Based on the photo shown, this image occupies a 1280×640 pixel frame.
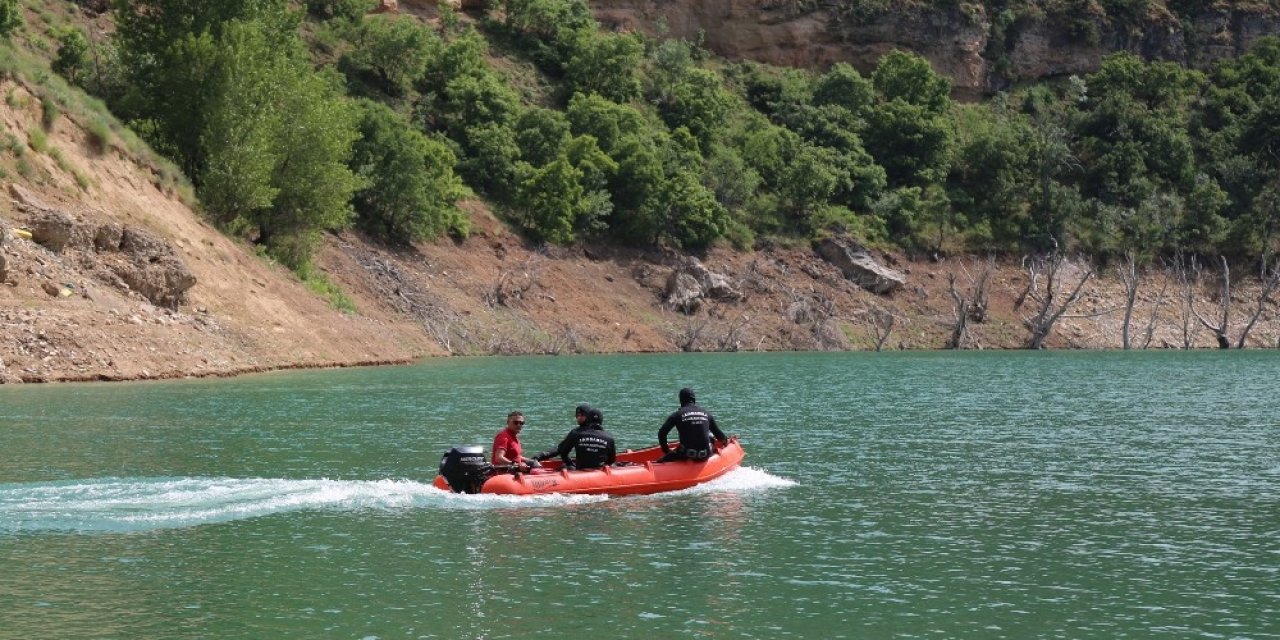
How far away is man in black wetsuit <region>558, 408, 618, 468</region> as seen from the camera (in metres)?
24.4

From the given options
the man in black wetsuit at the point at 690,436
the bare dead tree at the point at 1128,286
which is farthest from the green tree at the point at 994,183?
the man in black wetsuit at the point at 690,436

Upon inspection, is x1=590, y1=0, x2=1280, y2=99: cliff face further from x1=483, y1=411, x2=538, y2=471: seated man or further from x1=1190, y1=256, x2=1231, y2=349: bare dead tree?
x1=483, y1=411, x2=538, y2=471: seated man

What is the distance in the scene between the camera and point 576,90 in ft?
337

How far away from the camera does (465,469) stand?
22.9 meters

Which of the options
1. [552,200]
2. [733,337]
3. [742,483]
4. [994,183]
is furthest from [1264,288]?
[742,483]

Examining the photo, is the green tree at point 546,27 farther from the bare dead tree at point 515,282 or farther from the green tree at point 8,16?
the green tree at point 8,16

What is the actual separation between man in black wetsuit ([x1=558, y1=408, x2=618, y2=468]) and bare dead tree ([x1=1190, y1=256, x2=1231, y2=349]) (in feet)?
264

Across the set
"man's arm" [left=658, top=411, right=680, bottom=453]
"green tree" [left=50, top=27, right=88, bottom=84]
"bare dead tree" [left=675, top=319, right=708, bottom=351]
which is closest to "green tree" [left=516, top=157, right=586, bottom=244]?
"bare dead tree" [left=675, top=319, right=708, bottom=351]

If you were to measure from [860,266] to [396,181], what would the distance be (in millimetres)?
34709

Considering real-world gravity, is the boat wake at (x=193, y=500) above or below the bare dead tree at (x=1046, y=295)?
below

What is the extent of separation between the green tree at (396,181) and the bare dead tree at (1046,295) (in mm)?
41638

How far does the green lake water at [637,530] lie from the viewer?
14.9 meters

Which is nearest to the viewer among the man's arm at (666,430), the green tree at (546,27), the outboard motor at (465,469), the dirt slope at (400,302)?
the outboard motor at (465,469)

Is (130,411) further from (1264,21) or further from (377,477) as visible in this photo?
(1264,21)
